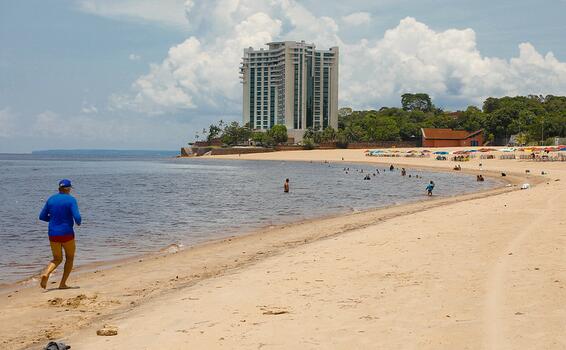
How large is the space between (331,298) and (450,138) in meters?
153

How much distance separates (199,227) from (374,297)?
16.6 m

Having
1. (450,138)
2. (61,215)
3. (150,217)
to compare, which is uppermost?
(450,138)

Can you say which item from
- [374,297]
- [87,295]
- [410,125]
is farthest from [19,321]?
[410,125]

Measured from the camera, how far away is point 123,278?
43.5 feet

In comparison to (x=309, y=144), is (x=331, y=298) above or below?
below

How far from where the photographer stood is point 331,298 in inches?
366

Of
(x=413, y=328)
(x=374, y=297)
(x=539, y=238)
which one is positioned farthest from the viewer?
(x=539, y=238)

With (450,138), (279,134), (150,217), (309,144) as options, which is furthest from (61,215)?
(279,134)

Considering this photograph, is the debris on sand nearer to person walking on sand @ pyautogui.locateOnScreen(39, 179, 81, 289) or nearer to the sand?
the sand

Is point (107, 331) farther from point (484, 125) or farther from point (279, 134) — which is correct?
point (279, 134)

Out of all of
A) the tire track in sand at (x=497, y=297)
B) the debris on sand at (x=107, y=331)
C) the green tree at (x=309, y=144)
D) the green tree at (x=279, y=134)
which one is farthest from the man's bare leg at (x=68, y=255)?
the green tree at (x=279, y=134)

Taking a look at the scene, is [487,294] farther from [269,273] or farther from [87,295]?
[87,295]

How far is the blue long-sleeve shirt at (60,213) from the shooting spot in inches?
432

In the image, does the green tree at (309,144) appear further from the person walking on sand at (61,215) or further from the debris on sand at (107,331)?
the debris on sand at (107,331)
